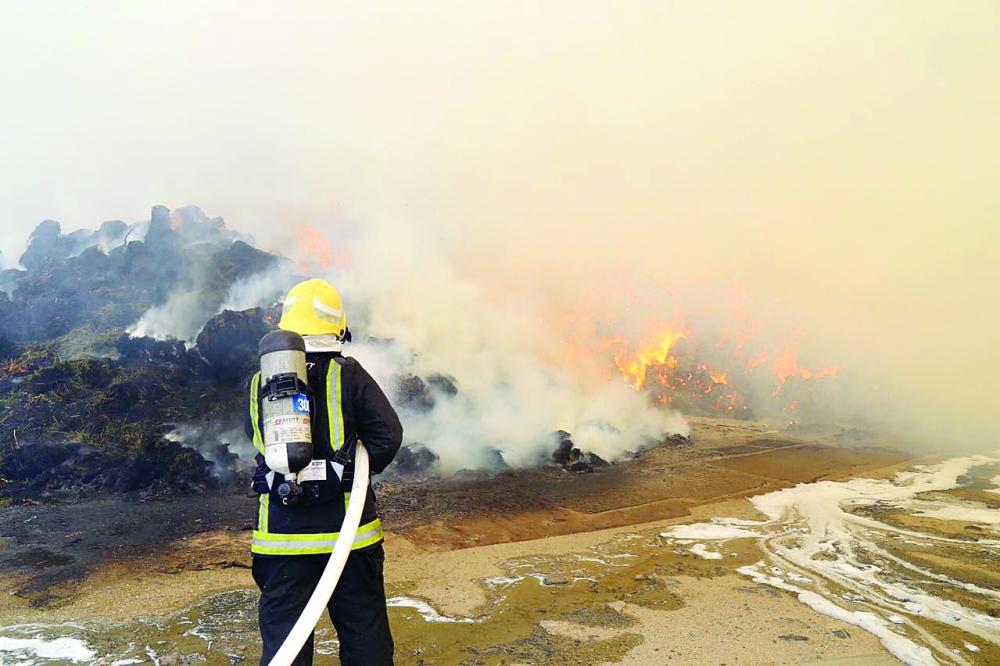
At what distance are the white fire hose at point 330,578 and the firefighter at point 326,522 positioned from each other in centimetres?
10

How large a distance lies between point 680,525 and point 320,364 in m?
7.15

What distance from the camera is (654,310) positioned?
28.5 metres

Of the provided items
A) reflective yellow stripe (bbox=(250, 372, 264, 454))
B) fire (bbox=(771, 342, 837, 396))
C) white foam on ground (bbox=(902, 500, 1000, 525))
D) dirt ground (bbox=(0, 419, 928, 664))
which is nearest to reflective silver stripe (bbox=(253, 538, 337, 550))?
reflective yellow stripe (bbox=(250, 372, 264, 454))

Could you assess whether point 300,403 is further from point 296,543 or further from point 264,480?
point 296,543

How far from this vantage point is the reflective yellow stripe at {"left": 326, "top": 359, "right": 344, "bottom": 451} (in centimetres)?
294

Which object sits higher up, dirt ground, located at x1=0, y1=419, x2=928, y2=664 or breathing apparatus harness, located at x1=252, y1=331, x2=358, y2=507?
breathing apparatus harness, located at x1=252, y1=331, x2=358, y2=507

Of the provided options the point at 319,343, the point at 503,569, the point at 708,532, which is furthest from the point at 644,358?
the point at 319,343

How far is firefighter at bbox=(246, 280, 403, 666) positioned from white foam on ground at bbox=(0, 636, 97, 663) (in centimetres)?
292

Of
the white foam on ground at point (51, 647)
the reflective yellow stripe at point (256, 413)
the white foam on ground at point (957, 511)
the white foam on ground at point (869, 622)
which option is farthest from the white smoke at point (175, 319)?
the white foam on ground at point (957, 511)

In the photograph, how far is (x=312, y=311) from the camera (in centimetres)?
313

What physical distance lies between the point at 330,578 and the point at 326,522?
0.95 feet

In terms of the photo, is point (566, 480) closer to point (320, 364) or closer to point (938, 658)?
point (938, 658)

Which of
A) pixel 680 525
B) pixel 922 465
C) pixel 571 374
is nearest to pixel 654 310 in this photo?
pixel 571 374

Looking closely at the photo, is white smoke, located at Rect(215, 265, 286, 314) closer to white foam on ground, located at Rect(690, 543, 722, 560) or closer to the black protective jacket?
white foam on ground, located at Rect(690, 543, 722, 560)
